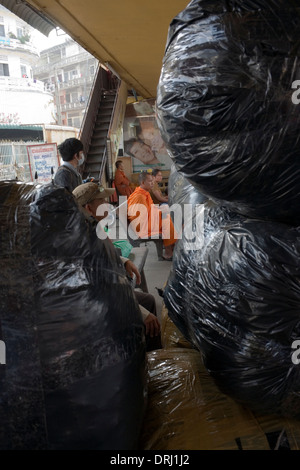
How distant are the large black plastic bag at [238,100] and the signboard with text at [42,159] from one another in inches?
236

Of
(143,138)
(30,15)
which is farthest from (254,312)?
(143,138)

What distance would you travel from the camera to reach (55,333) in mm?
746

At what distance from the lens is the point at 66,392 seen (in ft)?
2.48

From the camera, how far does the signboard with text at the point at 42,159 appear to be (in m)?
6.49

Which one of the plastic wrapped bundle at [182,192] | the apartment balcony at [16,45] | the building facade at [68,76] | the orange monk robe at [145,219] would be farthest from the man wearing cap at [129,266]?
the apartment balcony at [16,45]

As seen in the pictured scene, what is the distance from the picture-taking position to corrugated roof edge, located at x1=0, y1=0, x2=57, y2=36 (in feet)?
13.2

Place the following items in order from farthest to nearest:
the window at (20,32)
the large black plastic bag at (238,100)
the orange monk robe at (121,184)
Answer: the window at (20,32), the orange monk robe at (121,184), the large black plastic bag at (238,100)

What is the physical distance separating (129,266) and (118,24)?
454 cm

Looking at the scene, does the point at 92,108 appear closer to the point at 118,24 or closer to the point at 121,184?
the point at 121,184

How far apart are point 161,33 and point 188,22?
16.9 feet

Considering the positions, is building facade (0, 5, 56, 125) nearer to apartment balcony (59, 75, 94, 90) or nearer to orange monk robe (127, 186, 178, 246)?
apartment balcony (59, 75, 94, 90)

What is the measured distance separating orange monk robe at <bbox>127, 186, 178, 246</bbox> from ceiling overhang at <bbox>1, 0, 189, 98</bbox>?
2.33 metres

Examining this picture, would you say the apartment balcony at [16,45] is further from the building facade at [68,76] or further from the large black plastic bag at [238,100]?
the large black plastic bag at [238,100]

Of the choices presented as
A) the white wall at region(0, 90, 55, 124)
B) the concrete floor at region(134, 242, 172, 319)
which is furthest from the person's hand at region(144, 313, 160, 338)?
the white wall at region(0, 90, 55, 124)
